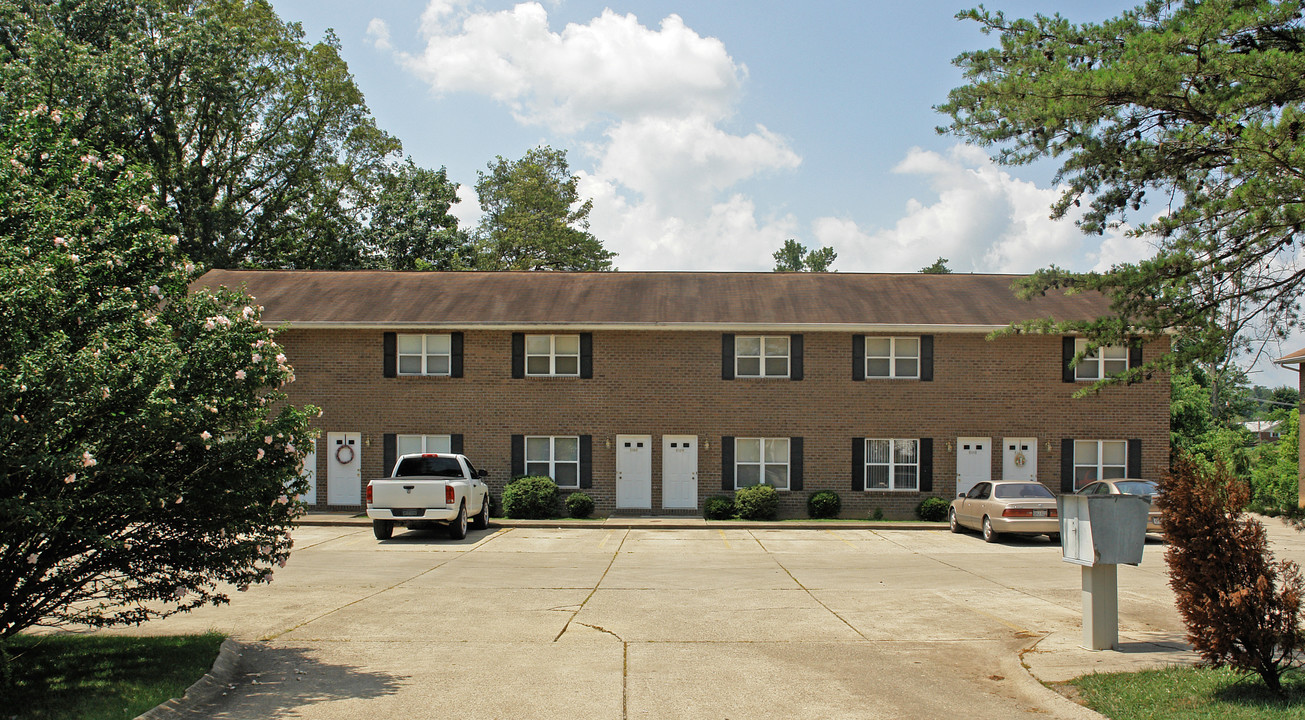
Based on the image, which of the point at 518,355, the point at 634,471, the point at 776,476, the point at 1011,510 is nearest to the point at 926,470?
the point at 776,476

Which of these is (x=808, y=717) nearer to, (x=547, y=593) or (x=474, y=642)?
(x=474, y=642)

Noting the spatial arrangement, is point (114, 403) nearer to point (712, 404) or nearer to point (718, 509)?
point (718, 509)

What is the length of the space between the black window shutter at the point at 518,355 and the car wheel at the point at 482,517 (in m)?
4.92

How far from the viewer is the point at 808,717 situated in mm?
7004

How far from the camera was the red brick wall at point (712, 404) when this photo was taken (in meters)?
26.1

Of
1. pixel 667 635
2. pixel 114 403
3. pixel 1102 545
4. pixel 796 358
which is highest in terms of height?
pixel 796 358

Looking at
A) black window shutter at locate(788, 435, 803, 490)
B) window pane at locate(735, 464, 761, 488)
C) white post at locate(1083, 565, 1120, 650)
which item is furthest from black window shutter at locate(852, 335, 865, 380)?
white post at locate(1083, 565, 1120, 650)

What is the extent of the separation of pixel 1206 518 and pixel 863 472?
19.1 metres

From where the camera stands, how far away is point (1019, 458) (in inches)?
1030

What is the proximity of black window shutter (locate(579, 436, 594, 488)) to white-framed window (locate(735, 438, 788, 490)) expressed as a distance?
417cm

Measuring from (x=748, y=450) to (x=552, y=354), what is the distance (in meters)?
6.33

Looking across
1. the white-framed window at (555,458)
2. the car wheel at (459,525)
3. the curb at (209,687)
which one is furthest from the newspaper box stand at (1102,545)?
the white-framed window at (555,458)

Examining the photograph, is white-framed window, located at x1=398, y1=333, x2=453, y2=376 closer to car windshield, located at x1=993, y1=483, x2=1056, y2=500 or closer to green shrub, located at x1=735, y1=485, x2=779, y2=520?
green shrub, located at x1=735, y1=485, x2=779, y2=520

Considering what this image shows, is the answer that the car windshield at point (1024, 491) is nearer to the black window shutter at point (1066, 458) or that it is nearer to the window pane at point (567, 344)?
the black window shutter at point (1066, 458)
